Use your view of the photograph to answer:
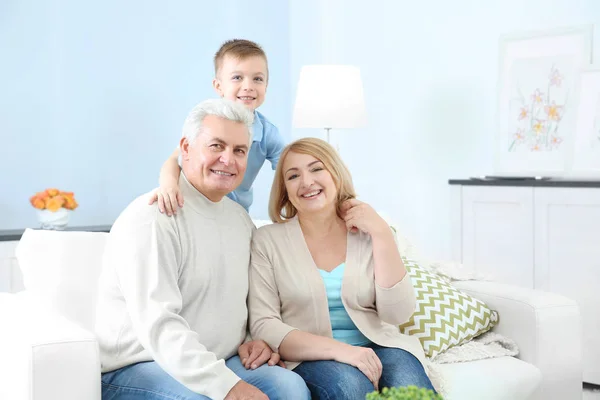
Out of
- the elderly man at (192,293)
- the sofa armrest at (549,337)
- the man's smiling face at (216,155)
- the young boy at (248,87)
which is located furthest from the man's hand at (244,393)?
the sofa armrest at (549,337)

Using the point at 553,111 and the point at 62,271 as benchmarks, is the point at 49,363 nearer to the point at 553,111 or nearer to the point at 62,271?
the point at 62,271

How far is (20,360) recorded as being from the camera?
177cm

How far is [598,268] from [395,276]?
5.37 feet

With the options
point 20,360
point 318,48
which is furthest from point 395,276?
point 318,48

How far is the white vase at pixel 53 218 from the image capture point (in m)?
3.63

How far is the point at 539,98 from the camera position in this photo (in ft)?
12.8

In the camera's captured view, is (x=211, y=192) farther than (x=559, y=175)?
No

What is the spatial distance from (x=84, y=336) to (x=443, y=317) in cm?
115

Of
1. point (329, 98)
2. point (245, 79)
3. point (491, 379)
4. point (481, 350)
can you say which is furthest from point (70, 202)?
point (491, 379)

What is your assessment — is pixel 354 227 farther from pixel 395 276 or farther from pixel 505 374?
pixel 505 374

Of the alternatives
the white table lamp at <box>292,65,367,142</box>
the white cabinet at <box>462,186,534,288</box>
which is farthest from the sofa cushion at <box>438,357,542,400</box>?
the white table lamp at <box>292,65,367,142</box>

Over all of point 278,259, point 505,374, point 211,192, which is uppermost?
point 211,192

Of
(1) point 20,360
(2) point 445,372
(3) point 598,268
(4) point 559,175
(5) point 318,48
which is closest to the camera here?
(1) point 20,360

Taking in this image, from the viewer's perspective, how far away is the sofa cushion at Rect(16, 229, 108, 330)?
2209 mm
